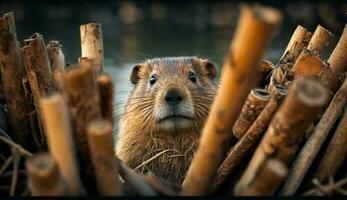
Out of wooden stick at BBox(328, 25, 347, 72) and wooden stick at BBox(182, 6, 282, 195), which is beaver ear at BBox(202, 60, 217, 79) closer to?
wooden stick at BBox(328, 25, 347, 72)

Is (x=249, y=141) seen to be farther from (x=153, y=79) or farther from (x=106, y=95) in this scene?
(x=153, y=79)

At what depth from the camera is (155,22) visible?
13.1m

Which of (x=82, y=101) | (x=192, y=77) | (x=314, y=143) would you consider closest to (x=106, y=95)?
(x=82, y=101)

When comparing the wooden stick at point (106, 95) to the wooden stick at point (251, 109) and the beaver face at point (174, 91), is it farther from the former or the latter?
the beaver face at point (174, 91)

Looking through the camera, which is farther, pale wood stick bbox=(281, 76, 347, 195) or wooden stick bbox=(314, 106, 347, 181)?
wooden stick bbox=(314, 106, 347, 181)

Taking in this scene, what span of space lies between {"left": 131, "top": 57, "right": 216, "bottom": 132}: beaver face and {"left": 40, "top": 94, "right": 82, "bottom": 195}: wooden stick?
0.94 m

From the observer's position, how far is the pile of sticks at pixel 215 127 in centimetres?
135

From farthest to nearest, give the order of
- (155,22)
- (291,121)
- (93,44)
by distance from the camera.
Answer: (155,22), (93,44), (291,121)

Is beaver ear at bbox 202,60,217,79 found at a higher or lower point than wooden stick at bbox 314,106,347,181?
lower

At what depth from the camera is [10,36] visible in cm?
195

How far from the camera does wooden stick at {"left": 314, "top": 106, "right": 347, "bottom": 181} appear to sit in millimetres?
1797

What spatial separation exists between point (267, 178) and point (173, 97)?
3.28 feet

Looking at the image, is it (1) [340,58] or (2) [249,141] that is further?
(1) [340,58]

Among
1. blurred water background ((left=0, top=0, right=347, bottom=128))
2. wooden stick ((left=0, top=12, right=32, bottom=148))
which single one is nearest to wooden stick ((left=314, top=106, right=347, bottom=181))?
wooden stick ((left=0, top=12, right=32, bottom=148))
